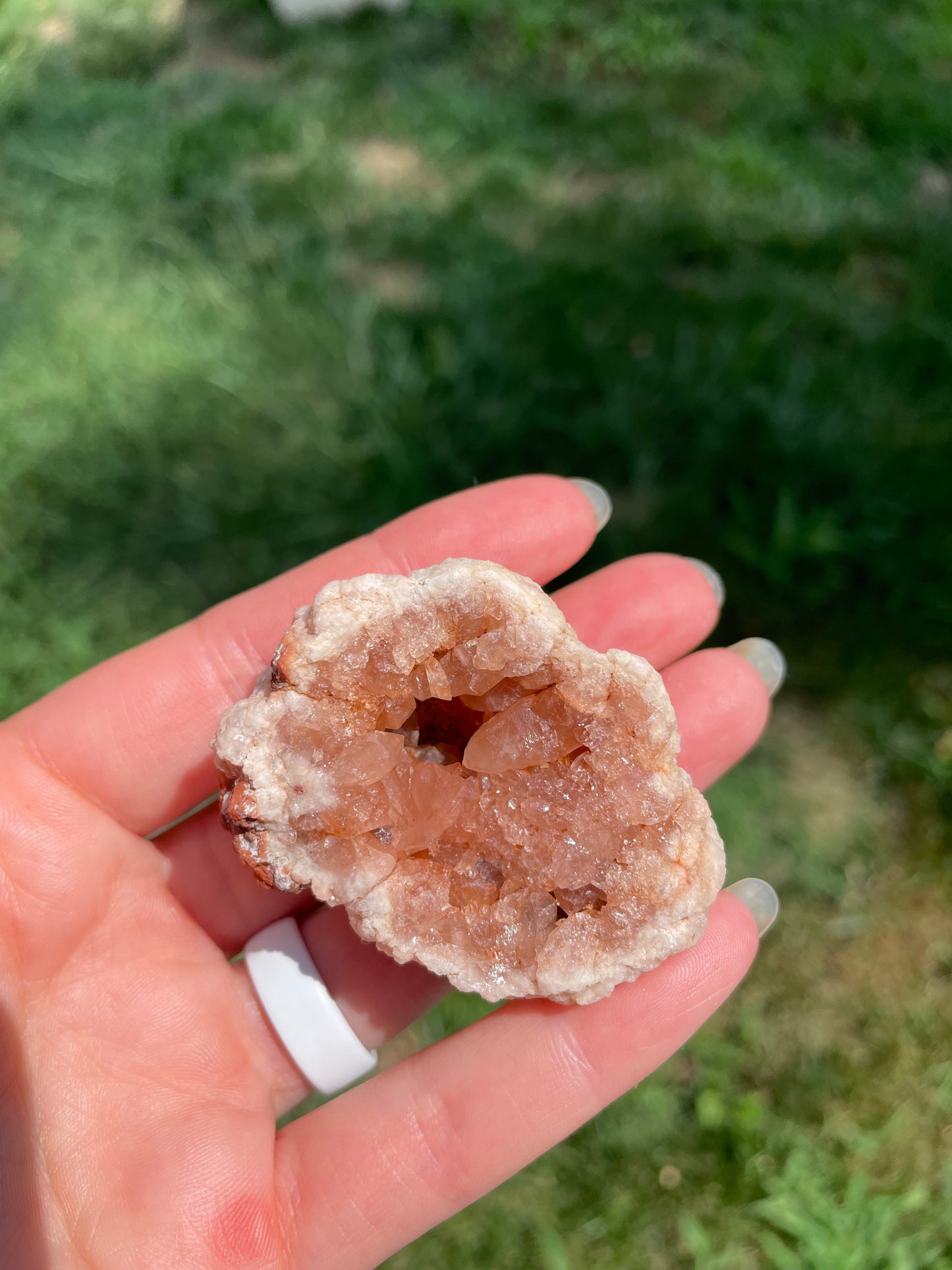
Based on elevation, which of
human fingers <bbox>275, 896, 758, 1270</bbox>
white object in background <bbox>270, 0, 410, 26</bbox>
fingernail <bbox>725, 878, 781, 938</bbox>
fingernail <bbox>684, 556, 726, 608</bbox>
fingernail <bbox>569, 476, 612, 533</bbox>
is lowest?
fingernail <bbox>725, 878, 781, 938</bbox>

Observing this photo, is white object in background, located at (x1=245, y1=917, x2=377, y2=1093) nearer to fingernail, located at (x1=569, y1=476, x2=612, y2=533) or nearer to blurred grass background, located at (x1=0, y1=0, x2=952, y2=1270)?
blurred grass background, located at (x1=0, y1=0, x2=952, y2=1270)

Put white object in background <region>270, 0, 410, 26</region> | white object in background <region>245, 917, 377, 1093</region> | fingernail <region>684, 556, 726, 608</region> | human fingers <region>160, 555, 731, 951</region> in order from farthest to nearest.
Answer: white object in background <region>270, 0, 410, 26</region> < fingernail <region>684, 556, 726, 608</region> < human fingers <region>160, 555, 731, 951</region> < white object in background <region>245, 917, 377, 1093</region>

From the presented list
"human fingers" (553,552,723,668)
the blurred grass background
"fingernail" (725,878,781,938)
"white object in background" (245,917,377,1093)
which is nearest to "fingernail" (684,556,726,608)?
"human fingers" (553,552,723,668)

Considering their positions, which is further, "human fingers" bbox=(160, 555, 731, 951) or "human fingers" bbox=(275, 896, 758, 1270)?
"human fingers" bbox=(160, 555, 731, 951)

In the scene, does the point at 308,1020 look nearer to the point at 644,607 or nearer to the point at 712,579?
the point at 644,607

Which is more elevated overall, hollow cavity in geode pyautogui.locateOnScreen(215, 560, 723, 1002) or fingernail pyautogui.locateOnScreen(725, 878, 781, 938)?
hollow cavity in geode pyautogui.locateOnScreen(215, 560, 723, 1002)

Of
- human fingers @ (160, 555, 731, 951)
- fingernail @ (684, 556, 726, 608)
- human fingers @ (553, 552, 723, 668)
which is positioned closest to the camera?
human fingers @ (160, 555, 731, 951)

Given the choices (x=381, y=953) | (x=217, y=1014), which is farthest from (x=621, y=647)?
(x=217, y=1014)

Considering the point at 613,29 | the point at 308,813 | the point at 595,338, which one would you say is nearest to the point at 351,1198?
the point at 308,813

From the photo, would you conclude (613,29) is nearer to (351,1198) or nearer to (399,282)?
(399,282)
